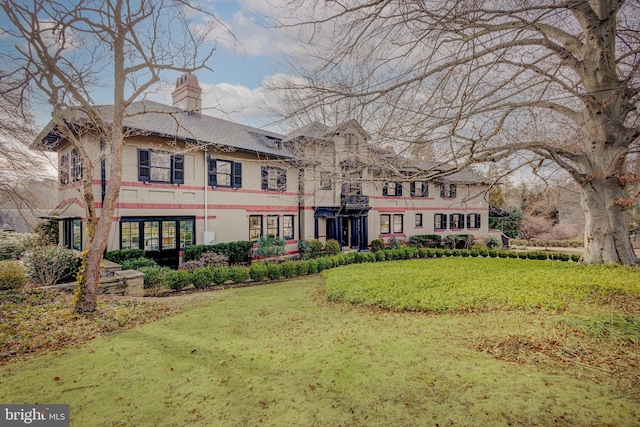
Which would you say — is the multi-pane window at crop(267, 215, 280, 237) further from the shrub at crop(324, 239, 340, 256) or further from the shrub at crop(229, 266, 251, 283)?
the shrub at crop(229, 266, 251, 283)

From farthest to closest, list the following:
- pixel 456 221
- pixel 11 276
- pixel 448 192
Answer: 1. pixel 456 221
2. pixel 448 192
3. pixel 11 276

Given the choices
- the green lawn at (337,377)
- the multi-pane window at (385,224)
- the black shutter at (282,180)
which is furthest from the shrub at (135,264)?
the multi-pane window at (385,224)

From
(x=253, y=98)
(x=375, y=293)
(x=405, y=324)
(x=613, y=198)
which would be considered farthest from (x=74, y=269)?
(x=613, y=198)

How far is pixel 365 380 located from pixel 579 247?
3289cm

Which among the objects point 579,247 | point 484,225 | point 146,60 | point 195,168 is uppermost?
point 146,60

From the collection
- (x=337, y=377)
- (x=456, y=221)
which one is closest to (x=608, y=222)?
(x=337, y=377)

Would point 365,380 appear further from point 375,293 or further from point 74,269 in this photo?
point 74,269

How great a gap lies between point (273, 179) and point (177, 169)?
5.19 m

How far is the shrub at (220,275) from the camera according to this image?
34.3 ft

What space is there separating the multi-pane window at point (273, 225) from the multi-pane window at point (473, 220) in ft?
62.6

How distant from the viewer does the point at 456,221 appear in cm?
2670

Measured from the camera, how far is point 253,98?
25.3ft

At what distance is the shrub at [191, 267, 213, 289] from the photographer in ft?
33.0

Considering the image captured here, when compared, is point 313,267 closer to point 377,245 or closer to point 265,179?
point 265,179
